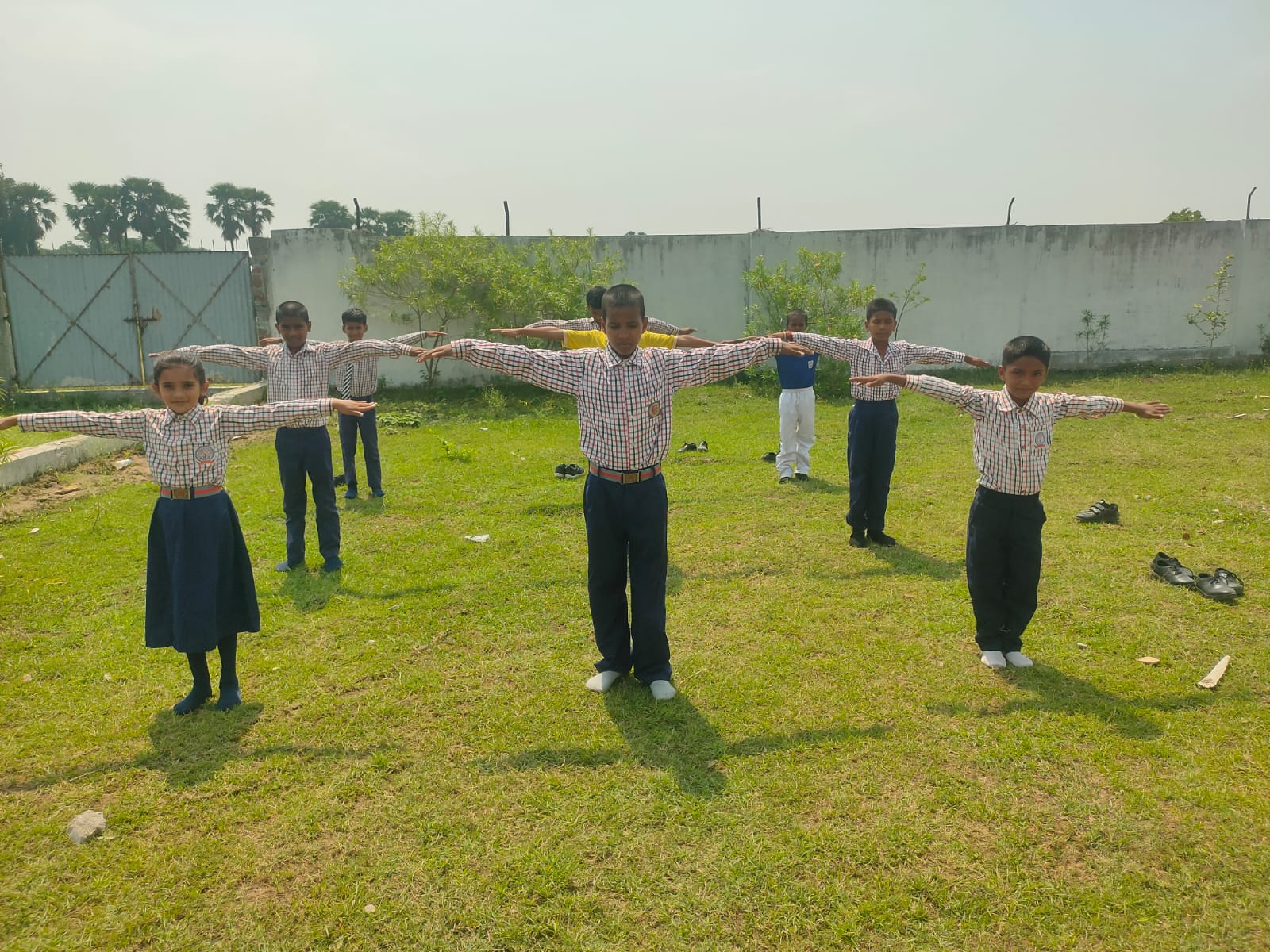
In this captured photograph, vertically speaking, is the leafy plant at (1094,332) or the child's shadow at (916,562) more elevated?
the leafy plant at (1094,332)

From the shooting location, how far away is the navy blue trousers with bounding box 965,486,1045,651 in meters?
Answer: 4.30

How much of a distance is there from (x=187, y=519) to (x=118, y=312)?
14553 millimetres

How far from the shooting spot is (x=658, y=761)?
350 cm

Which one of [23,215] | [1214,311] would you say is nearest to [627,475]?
[1214,311]

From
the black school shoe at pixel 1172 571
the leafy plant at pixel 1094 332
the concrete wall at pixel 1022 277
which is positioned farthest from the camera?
the leafy plant at pixel 1094 332

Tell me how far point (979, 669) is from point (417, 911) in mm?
3139

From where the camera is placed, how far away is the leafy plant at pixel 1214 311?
57.3 feet

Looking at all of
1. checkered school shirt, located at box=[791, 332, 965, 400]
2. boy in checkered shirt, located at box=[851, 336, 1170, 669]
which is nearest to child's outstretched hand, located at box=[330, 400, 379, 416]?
boy in checkered shirt, located at box=[851, 336, 1170, 669]

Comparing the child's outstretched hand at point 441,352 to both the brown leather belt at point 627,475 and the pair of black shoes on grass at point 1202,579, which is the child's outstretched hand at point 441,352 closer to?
the brown leather belt at point 627,475

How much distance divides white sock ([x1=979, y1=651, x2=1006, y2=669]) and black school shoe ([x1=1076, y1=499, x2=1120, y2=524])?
3300 millimetres

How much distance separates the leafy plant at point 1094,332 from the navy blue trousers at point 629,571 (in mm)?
17114

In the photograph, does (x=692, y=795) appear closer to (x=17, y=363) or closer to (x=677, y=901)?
(x=677, y=901)

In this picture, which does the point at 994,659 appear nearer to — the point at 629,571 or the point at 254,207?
the point at 629,571

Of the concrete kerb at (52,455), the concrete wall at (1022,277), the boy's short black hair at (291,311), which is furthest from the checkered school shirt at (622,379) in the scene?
the concrete wall at (1022,277)
